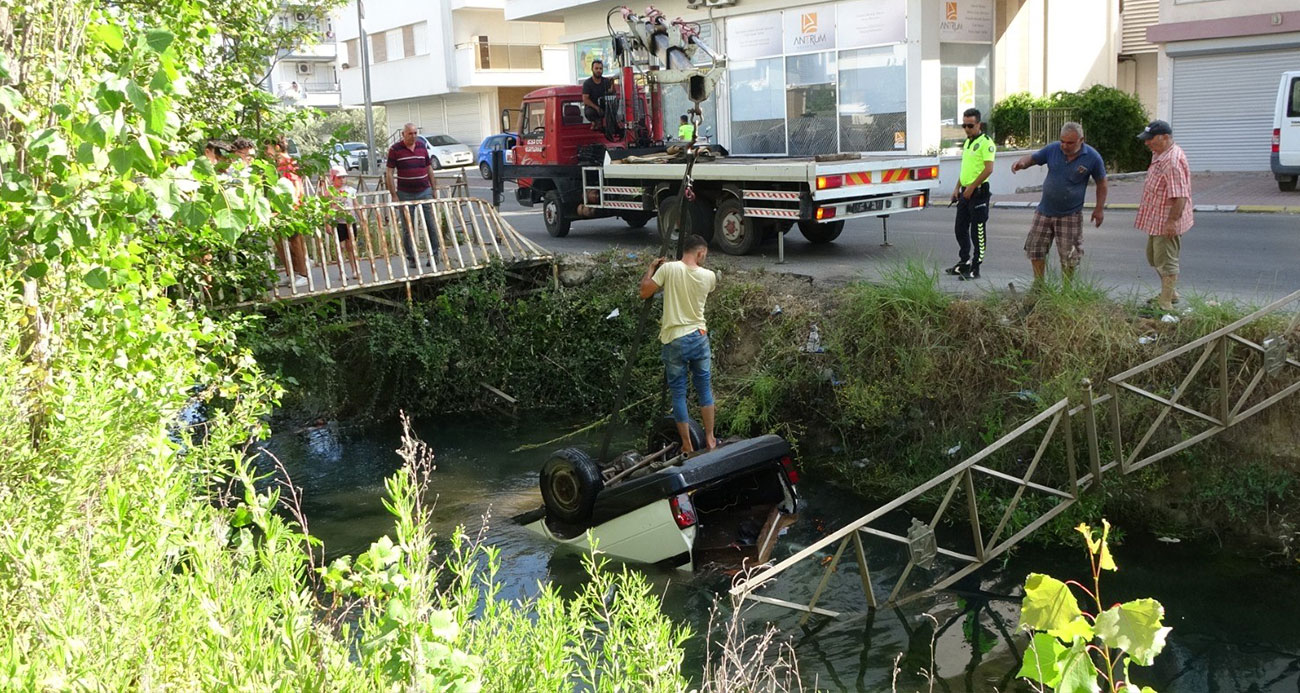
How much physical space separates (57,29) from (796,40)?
2342 centimetres

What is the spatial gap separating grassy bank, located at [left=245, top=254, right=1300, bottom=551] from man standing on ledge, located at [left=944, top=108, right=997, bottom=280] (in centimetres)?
152

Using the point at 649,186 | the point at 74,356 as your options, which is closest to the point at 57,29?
the point at 74,356

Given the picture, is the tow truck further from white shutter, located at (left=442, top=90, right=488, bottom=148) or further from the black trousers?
white shutter, located at (left=442, top=90, right=488, bottom=148)

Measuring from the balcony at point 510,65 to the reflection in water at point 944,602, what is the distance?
33.8m

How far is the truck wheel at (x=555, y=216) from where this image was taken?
17141 mm

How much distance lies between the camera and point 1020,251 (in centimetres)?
1326

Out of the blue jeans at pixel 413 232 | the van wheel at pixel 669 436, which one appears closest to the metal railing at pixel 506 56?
the blue jeans at pixel 413 232

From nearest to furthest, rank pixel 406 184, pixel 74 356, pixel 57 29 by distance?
pixel 57 29 → pixel 74 356 → pixel 406 184

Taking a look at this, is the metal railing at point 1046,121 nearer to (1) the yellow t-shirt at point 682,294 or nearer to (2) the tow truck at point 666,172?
(2) the tow truck at point 666,172

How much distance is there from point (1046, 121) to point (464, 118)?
26273 mm

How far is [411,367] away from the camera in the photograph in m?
12.6

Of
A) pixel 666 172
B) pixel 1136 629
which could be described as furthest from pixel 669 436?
pixel 1136 629

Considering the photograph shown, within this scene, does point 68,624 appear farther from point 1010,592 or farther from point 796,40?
point 796,40

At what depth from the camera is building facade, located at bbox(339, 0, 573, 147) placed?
42125 mm
